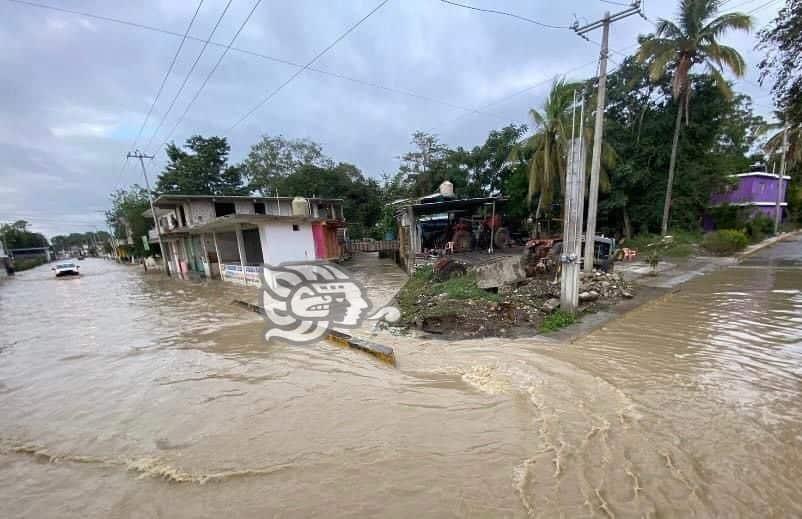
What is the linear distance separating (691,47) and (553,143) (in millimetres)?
6407

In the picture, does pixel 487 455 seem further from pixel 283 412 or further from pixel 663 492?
pixel 283 412

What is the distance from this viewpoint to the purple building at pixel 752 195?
18.7 meters

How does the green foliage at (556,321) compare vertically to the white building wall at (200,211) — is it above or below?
below

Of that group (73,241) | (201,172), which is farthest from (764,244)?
(73,241)

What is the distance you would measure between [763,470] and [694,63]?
61.8 feet

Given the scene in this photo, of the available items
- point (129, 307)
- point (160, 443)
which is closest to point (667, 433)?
point (160, 443)

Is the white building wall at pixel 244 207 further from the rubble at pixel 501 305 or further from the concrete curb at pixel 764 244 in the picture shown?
the concrete curb at pixel 764 244

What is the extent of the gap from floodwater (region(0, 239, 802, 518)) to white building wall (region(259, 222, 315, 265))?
8.31 metres

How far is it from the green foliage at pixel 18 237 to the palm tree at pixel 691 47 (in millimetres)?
83803

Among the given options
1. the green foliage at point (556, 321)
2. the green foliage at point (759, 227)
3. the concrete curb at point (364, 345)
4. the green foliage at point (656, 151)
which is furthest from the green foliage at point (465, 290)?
the green foliage at point (759, 227)

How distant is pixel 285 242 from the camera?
49.5 feet

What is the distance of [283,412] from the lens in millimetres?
3803

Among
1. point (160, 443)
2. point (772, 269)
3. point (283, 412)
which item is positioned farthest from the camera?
point (772, 269)

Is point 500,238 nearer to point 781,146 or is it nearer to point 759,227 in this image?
point 759,227
